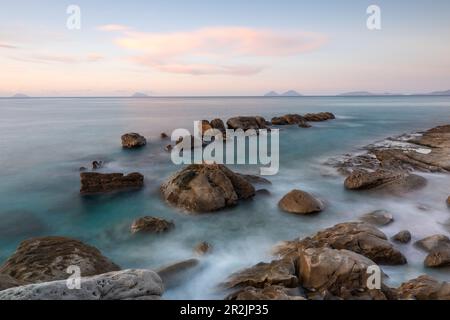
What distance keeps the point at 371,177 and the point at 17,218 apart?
52.9 feet

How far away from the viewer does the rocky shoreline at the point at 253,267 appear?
681 centimetres

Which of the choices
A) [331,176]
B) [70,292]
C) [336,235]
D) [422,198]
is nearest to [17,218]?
[70,292]

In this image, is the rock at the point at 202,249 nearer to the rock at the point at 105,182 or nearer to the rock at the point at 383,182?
the rock at the point at 105,182

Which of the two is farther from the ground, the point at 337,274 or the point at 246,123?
the point at 246,123

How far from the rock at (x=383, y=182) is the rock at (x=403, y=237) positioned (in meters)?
4.86

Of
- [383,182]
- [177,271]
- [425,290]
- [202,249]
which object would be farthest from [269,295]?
[383,182]

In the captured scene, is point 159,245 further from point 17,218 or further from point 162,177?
point 162,177

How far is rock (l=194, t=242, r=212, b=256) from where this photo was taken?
1077 cm

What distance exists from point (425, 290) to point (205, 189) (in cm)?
882

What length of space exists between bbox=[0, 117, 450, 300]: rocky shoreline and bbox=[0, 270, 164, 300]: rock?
0.02 m

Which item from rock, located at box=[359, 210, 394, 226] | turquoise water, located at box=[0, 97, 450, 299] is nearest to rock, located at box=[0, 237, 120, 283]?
turquoise water, located at box=[0, 97, 450, 299]

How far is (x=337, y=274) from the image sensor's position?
25.0ft

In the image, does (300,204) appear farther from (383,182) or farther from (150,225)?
(150,225)

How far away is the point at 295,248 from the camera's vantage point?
1040 cm
